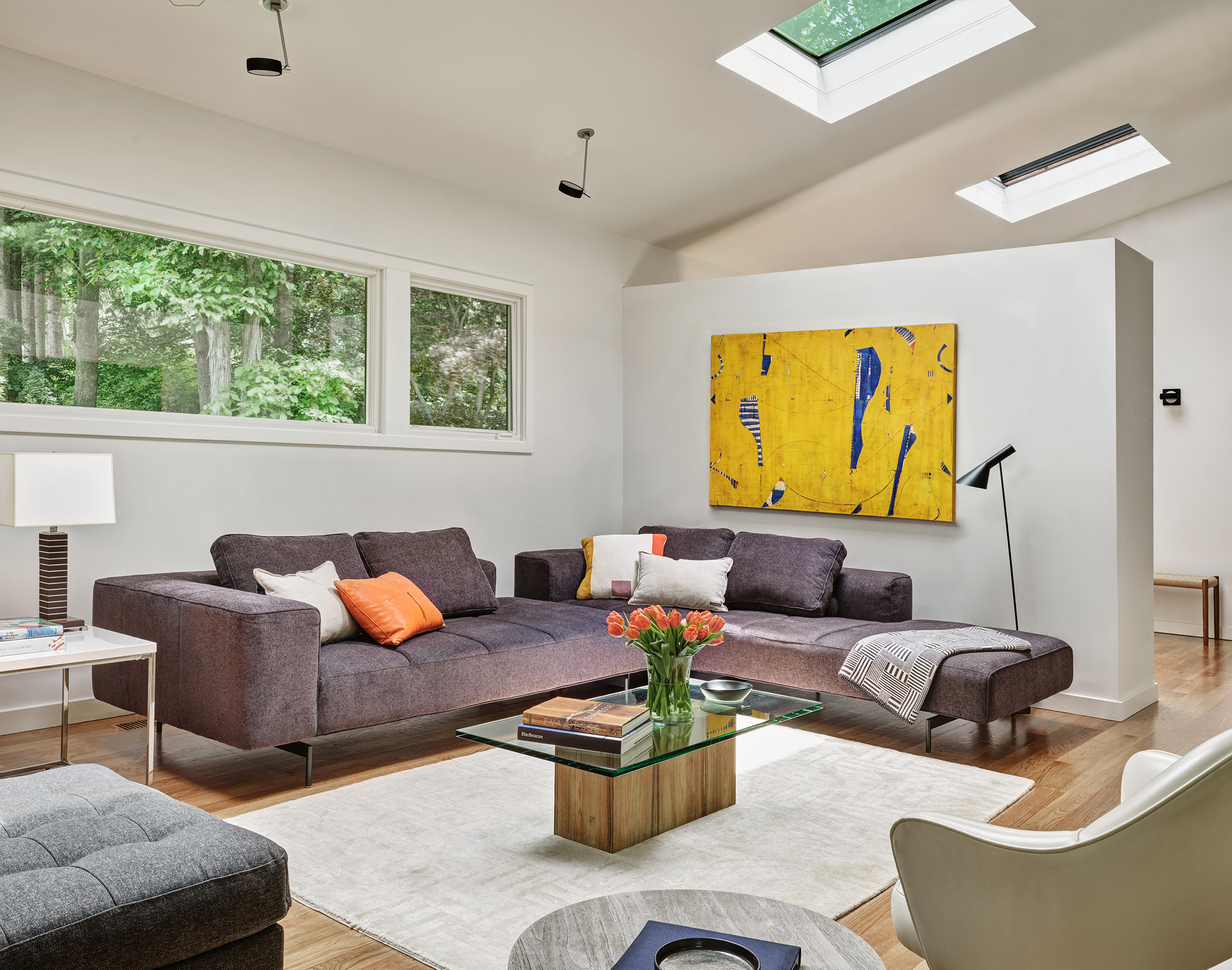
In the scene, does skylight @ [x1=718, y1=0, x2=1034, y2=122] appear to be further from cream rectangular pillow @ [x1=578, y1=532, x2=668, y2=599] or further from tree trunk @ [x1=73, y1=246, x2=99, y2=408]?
tree trunk @ [x1=73, y1=246, x2=99, y2=408]

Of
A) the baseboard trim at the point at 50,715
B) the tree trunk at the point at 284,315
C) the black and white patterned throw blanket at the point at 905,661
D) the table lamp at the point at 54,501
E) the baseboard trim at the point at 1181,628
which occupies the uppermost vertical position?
the tree trunk at the point at 284,315

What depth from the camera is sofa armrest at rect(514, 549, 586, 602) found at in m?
5.20

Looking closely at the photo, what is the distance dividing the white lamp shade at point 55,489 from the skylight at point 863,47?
3.26m

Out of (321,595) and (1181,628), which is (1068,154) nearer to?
(1181,628)

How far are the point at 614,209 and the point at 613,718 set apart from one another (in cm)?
423

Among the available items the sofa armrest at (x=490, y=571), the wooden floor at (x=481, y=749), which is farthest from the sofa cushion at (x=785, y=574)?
the sofa armrest at (x=490, y=571)

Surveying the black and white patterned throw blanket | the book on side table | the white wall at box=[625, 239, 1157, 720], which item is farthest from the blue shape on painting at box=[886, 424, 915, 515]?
the book on side table

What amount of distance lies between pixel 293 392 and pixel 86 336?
1.00 meters

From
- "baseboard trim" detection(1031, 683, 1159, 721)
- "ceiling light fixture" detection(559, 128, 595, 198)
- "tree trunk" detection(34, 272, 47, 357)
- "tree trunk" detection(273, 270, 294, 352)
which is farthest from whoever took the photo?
"ceiling light fixture" detection(559, 128, 595, 198)

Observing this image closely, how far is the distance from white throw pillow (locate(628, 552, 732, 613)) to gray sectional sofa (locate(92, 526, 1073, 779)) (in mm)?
163

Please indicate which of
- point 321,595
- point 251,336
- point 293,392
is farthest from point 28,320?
point 321,595

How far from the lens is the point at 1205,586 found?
7.00 m

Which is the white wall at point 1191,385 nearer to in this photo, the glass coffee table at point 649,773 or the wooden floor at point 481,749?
the wooden floor at point 481,749

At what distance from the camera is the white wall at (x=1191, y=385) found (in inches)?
282
